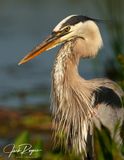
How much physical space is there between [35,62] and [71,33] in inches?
251

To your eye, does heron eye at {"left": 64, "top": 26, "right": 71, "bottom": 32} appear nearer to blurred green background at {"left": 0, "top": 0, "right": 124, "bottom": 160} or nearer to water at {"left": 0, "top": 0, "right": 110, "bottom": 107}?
blurred green background at {"left": 0, "top": 0, "right": 124, "bottom": 160}

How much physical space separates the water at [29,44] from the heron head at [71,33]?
1.77 meters

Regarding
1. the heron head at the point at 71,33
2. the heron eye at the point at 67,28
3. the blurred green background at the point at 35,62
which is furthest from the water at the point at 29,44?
the heron eye at the point at 67,28

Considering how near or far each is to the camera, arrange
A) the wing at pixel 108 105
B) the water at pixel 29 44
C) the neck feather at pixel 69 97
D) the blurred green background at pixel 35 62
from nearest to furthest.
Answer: the wing at pixel 108 105, the neck feather at pixel 69 97, the blurred green background at pixel 35 62, the water at pixel 29 44

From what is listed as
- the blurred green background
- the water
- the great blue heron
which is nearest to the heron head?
the great blue heron

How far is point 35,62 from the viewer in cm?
1205

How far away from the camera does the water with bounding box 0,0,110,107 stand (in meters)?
10.1

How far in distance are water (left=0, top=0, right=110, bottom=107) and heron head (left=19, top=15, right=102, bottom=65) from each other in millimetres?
1767

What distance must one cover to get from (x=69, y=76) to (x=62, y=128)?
44cm

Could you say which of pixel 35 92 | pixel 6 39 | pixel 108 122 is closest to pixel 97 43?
pixel 108 122

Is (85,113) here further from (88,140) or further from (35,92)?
(35,92)

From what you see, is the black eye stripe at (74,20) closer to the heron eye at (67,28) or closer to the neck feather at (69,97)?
the heron eye at (67,28)

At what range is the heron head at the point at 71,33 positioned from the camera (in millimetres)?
5650

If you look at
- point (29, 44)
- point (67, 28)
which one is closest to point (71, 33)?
point (67, 28)
